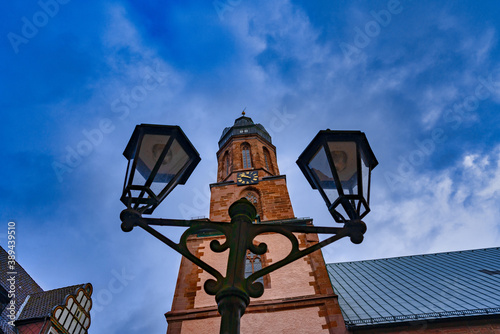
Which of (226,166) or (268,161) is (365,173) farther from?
(268,161)

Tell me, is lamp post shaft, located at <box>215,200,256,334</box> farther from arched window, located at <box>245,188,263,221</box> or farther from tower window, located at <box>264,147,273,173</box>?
tower window, located at <box>264,147,273,173</box>

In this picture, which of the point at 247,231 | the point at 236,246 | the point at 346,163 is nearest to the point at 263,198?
the point at 346,163

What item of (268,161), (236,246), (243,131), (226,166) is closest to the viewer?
(236,246)

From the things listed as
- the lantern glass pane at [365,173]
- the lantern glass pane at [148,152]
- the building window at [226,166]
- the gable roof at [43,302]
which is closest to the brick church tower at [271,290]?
the building window at [226,166]

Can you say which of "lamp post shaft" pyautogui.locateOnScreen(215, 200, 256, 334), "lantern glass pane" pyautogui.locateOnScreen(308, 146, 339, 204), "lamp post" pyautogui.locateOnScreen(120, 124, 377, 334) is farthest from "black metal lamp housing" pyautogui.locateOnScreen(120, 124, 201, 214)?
"lantern glass pane" pyautogui.locateOnScreen(308, 146, 339, 204)

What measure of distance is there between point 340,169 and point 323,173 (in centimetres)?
20

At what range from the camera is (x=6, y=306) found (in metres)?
14.0

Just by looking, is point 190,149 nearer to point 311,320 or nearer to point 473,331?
point 311,320

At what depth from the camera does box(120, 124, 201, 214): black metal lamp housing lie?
3529 mm

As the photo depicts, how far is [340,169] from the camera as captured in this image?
3.74 m

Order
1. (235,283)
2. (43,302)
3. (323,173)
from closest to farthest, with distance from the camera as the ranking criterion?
(235,283) → (323,173) → (43,302)

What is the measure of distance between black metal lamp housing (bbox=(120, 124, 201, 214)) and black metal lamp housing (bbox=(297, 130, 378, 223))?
4.52 ft

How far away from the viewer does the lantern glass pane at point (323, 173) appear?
12.3 feet

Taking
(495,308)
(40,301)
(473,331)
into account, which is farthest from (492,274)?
(40,301)
